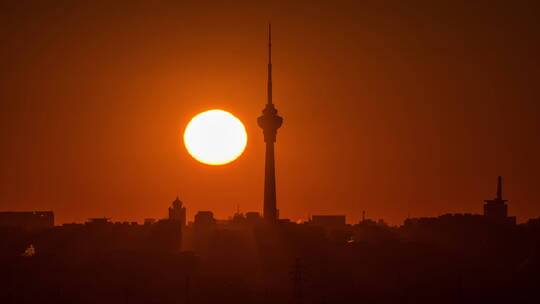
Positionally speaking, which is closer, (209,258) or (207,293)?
(207,293)

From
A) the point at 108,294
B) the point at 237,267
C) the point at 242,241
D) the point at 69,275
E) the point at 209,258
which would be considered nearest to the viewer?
the point at 108,294

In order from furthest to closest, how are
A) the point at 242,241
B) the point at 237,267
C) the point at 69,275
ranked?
the point at 242,241 → the point at 237,267 → the point at 69,275

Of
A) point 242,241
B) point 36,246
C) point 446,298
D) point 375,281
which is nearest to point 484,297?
point 446,298

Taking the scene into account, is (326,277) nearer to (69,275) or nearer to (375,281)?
(375,281)

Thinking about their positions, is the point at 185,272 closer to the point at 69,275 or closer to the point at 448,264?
the point at 69,275

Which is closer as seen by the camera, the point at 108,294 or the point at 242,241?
the point at 108,294

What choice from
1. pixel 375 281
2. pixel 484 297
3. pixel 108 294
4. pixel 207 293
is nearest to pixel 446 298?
pixel 484 297

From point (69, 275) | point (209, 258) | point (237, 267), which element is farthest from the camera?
point (209, 258)

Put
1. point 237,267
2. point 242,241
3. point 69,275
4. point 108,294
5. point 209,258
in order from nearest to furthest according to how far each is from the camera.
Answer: point 108,294, point 69,275, point 237,267, point 209,258, point 242,241
